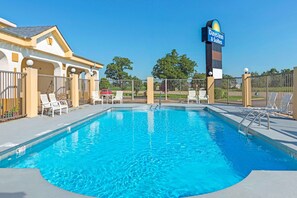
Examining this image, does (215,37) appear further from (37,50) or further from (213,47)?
(37,50)

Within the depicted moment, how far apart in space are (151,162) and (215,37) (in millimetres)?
17980

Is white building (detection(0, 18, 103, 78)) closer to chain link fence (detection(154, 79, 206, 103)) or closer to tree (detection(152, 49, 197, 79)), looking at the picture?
chain link fence (detection(154, 79, 206, 103))

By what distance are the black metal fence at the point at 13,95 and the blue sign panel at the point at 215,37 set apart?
1486cm

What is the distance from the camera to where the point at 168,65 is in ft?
143

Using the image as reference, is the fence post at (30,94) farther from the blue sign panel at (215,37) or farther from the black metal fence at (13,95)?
the blue sign panel at (215,37)

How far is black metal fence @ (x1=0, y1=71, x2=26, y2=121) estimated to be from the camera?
9883mm

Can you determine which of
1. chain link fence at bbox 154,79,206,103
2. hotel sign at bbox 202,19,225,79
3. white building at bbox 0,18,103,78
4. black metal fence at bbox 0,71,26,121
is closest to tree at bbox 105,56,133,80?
chain link fence at bbox 154,79,206,103

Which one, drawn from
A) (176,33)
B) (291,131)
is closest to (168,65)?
(176,33)

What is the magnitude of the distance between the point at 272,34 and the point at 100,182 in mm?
24061

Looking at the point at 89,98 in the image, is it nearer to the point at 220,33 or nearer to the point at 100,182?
the point at 220,33

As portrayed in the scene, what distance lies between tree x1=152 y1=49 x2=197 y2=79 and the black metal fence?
33919 mm

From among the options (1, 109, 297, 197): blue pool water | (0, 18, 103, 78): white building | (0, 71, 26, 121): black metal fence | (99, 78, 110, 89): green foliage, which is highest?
(0, 18, 103, 78): white building

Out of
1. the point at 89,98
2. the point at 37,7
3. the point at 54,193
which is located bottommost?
the point at 54,193

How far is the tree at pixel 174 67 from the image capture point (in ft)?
143
